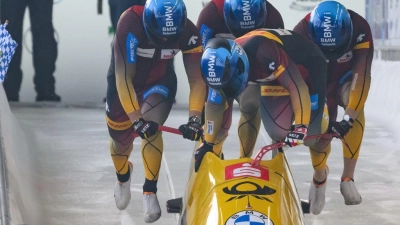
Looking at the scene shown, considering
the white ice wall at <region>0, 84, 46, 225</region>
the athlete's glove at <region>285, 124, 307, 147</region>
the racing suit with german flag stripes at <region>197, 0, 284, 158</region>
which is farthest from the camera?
the racing suit with german flag stripes at <region>197, 0, 284, 158</region>

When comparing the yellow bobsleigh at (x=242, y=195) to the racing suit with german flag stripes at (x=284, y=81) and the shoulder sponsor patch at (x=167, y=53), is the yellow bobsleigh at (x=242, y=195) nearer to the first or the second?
the racing suit with german flag stripes at (x=284, y=81)

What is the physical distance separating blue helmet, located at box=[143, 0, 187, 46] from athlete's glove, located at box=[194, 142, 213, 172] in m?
0.70

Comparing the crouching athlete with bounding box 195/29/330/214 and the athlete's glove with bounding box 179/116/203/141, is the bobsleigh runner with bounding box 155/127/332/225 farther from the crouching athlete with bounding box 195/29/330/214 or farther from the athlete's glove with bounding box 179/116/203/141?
the athlete's glove with bounding box 179/116/203/141

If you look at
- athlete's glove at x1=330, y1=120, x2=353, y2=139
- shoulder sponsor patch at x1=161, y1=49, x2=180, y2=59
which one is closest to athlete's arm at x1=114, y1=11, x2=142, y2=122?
shoulder sponsor patch at x1=161, y1=49, x2=180, y2=59

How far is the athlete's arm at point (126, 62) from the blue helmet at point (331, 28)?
1024 mm

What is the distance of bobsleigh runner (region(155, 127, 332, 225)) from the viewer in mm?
3070

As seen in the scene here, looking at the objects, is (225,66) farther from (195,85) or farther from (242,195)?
(195,85)

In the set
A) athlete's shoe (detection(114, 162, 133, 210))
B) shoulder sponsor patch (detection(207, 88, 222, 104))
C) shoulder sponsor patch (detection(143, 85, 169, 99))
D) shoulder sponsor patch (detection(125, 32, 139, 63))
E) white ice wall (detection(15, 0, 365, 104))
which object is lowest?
white ice wall (detection(15, 0, 365, 104))

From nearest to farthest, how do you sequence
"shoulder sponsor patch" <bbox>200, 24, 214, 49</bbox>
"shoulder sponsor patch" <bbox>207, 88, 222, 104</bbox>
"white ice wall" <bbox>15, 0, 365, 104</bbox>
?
"shoulder sponsor patch" <bbox>207, 88, 222, 104</bbox>, "shoulder sponsor patch" <bbox>200, 24, 214, 49</bbox>, "white ice wall" <bbox>15, 0, 365, 104</bbox>

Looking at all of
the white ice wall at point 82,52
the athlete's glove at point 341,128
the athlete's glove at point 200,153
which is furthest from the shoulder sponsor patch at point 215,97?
the white ice wall at point 82,52

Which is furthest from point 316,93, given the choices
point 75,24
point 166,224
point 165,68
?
point 75,24

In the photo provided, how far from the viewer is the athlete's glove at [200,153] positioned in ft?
12.3

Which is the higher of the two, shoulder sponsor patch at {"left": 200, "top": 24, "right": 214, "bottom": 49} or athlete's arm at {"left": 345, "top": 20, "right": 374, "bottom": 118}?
shoulder sponsor patch at {"left": 200, "top": 24, "right": 214, "bottom": 49}

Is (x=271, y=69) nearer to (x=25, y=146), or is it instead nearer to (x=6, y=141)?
(x=6, y=141)
